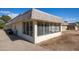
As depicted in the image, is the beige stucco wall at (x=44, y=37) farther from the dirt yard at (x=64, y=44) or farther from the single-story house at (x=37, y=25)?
the dirt yard at (x=64, y=44)

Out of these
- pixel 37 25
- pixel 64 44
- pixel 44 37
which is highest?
pixel 37 25

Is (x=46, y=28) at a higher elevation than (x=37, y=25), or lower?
lower

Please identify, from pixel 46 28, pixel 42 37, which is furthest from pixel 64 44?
pixel 46 28

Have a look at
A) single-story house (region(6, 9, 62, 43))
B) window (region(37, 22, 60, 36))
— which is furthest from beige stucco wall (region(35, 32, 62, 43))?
window (region(37, 22, 60, 36))

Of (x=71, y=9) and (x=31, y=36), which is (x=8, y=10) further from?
(x=71, y=9)

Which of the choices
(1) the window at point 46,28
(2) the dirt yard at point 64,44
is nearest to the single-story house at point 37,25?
(1) the window at point 46,28

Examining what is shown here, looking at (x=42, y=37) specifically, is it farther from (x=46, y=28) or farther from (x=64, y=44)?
(x=64, y=44)

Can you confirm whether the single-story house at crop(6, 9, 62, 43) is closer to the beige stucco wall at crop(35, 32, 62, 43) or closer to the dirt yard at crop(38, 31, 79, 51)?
the beige stucco wall at crop(35, 32, 62, 43)

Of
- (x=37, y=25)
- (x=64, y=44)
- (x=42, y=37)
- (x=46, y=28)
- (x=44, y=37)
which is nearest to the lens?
(x=64, y=44)

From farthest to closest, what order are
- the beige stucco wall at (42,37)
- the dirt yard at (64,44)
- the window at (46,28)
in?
the window at (46,28) < the beige stucco wall at (42,37) < the dirt yard at (64,44)
